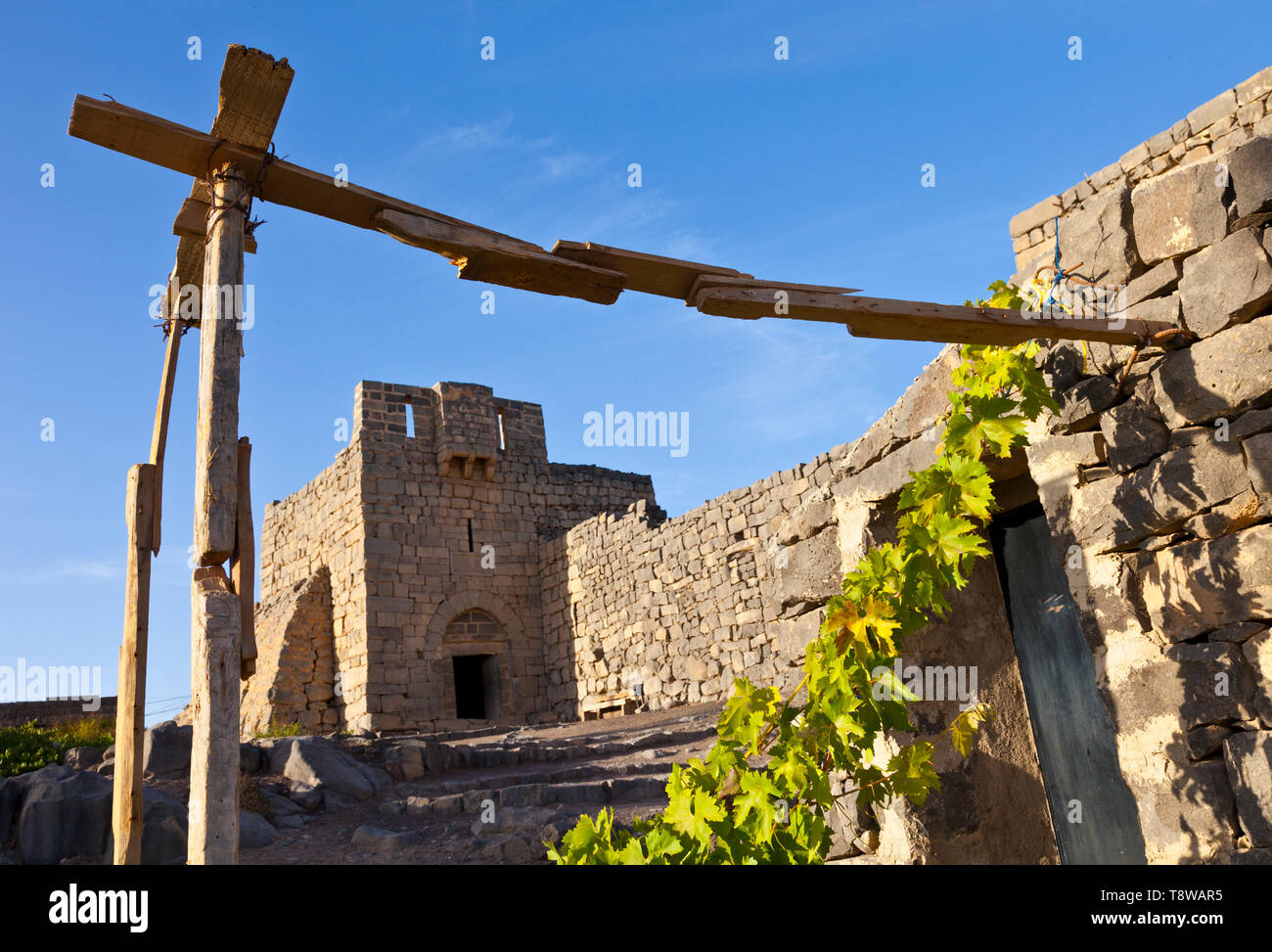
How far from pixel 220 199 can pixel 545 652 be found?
1306 cm

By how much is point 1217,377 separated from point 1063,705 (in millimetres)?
1614

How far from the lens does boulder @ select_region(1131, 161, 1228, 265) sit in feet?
10.2

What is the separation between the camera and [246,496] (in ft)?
16.1

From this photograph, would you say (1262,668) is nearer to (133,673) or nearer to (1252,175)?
(1252,175)

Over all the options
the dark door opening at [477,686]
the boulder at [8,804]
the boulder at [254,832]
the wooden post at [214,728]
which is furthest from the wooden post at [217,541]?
the dark door opening at [477,686]

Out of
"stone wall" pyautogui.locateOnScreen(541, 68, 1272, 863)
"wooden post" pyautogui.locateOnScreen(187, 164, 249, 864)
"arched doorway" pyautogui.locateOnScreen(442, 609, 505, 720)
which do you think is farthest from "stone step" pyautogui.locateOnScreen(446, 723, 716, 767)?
"wooden post" pyautogui.locateOnScreen(187, 164, 249, 864)

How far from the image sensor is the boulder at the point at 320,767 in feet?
27.3

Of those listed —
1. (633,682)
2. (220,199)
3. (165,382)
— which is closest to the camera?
(220,199)

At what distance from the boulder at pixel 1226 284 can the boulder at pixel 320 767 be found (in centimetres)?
760

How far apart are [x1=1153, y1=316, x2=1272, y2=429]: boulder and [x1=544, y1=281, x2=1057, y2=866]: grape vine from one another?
15.9 inches
